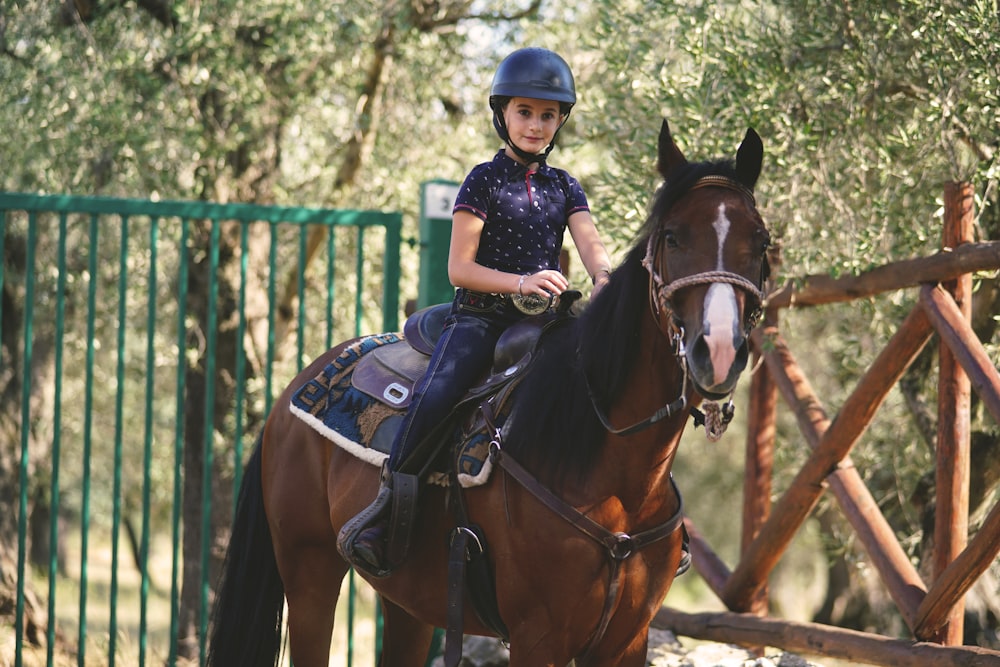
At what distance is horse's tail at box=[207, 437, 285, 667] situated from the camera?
4.45 m

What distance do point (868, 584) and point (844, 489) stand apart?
19.6 feet

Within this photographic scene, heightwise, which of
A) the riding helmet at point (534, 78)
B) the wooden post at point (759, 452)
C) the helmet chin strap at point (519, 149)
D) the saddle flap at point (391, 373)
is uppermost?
the riding helmet at point (534, 78)

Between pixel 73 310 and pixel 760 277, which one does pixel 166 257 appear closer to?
pixel 73 310

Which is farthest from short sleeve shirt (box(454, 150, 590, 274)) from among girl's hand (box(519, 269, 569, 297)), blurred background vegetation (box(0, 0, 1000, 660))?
blurred background vegetation (box(0, 0, 1000, 660))

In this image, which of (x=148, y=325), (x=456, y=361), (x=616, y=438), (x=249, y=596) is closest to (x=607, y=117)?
(x=148, y=325)

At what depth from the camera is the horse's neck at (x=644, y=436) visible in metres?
3.09

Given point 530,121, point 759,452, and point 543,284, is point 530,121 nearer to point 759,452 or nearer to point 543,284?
point 543,284

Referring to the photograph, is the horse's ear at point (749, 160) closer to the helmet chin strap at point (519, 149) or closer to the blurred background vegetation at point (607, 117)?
the helmet chin strap at point (519, 149)

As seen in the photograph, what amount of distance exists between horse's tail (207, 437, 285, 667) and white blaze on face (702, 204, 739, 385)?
2620mm

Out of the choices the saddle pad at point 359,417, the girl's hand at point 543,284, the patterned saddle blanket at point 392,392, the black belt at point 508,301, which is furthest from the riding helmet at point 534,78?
the saddle pad at point 359,417

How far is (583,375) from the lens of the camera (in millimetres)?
3275

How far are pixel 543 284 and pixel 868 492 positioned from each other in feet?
8.90

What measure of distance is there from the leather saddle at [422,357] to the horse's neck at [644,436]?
40 centimetres

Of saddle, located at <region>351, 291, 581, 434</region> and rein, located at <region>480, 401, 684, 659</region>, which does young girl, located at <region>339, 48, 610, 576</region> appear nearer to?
saddle, located at <region>351, 291, 581, 434</region>
